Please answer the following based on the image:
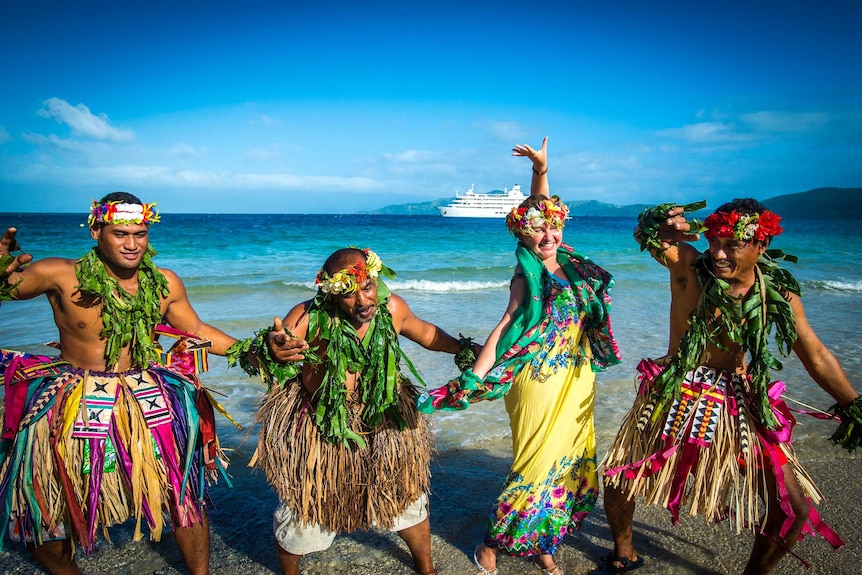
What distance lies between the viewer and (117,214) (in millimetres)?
2887

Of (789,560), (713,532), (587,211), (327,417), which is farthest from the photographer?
(587,211)

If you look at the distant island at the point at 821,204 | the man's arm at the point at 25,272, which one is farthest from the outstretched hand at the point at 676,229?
the distant island at the point at 821,204

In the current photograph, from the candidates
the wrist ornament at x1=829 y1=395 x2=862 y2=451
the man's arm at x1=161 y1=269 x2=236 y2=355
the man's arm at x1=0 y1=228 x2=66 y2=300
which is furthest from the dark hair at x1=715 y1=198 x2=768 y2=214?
the man's arm at x1=0 y1=228 x2=66 y2=300

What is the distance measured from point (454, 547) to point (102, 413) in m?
2.12

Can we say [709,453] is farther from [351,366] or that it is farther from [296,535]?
[296,535]

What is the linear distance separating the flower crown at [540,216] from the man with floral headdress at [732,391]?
0.42 meters

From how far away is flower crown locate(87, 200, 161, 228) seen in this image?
289 centimetres

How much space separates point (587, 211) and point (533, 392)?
12887 centimetres

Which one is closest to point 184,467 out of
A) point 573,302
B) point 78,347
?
point 78,347

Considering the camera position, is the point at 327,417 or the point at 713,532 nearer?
the point at 327,417

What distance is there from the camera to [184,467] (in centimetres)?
297

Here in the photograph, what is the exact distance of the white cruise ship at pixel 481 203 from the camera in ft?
262

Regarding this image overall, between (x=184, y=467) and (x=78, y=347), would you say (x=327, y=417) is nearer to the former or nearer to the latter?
(x=184, y=467)

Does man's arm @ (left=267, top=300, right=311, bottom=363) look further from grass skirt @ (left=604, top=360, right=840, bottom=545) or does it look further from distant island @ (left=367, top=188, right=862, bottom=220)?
distant island @ (left=367, top=188, right=862, bottom=220)
